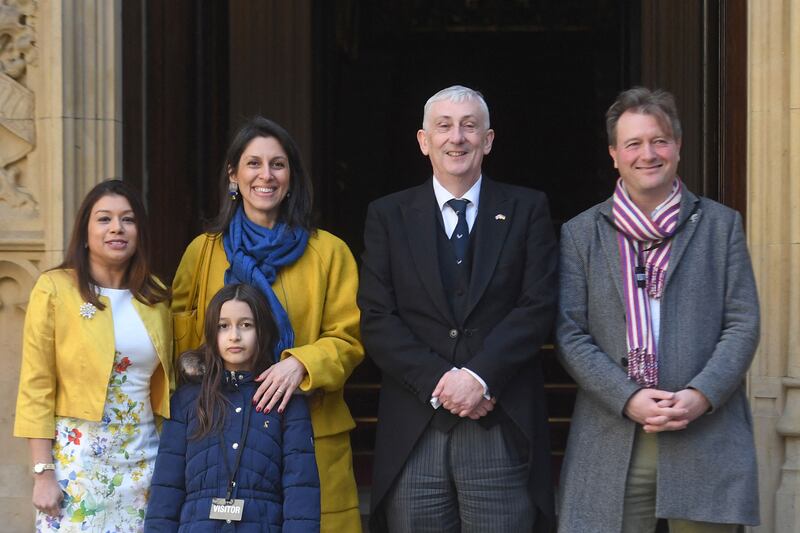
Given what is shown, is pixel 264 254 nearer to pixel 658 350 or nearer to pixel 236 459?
pixel 236 459

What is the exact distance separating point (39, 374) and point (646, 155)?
2074mm

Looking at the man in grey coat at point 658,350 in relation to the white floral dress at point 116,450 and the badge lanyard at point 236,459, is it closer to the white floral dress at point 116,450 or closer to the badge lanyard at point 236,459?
the badge lanyard at point 236,459

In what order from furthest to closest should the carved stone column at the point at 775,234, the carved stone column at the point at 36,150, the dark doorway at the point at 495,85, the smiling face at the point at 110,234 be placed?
the dark doorway at the point at 495,85, the carved stone column at the point at 36,150, the carved stone column at the point at 775,234, the smiling face at the point at 110,234

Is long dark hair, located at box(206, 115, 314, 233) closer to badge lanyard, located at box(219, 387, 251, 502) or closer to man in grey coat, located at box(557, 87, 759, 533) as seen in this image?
badge lanyard, located at box(219, 387, 251, 502)

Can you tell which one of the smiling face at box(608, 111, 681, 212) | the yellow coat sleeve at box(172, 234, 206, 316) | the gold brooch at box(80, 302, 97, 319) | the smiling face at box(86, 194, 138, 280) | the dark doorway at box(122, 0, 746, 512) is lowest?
the gold brooch at box(80, 302, 97, 319)

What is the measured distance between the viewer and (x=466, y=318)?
147 inches

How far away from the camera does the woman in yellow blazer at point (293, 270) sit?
3943 millimetres

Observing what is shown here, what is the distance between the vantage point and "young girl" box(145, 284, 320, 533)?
11.8 feet

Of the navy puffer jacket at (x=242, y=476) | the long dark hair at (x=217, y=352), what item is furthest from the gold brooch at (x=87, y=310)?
the navy puffer jacket at (x=242, y=476)

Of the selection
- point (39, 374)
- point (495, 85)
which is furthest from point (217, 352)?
point (495, 85)

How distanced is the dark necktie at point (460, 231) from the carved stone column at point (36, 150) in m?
1.70

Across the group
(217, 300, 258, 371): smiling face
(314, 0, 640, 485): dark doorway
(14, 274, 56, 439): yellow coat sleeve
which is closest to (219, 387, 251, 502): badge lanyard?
(217, 300, 258, 371): smiling face

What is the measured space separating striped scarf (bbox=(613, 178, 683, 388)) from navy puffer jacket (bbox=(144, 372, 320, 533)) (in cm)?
108

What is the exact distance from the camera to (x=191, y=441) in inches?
145
